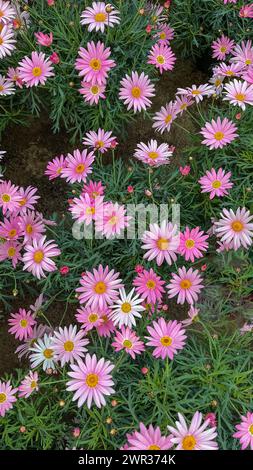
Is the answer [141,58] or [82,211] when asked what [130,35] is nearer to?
[141,58]

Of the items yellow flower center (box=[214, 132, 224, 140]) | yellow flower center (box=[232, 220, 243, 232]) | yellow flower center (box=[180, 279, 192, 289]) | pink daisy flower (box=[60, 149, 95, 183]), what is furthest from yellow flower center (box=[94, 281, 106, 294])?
yellow flower center (box=[214, 132, 224, 140])

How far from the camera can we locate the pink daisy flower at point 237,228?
1.99 m

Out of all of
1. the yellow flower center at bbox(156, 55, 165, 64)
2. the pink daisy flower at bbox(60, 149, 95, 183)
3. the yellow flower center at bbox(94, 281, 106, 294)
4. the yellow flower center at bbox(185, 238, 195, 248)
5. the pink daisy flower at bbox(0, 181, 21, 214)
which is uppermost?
the yellow flower center at bbox(156, 55, 165, 64)

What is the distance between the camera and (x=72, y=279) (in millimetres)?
2143

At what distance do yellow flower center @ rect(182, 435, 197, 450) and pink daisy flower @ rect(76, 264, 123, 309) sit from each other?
22.2 inches

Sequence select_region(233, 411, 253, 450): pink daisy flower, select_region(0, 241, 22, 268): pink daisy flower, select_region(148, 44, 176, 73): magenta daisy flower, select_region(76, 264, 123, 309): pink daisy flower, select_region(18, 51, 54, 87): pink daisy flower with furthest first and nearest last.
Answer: select_region(148, 44, 176, 73): magenta daisy flower, select_region(18, 51, 54, 87): pink daisy flower, select_region(0, 241, 22, 268): pink daisy flower, select_region(76, 264, 123, 309): pink daisy flower, select_region(233, 411, 253, 450): pink daisy flower

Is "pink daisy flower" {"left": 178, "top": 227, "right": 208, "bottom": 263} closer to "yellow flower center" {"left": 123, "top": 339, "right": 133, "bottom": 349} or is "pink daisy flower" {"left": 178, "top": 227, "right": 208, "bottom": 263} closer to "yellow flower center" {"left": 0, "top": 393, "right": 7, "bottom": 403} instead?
"yellow flower center" {"left": 123, "top": 339, "right": 133, "bottom": 349}

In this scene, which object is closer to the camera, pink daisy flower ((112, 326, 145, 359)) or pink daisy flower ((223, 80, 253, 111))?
pink daisy flower ((112, 326, 145, 359))

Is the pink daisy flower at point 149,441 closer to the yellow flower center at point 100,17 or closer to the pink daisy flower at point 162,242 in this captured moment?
the pink daisy flower at point 162,242

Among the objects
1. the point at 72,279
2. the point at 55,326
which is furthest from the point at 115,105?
the point at 55,326

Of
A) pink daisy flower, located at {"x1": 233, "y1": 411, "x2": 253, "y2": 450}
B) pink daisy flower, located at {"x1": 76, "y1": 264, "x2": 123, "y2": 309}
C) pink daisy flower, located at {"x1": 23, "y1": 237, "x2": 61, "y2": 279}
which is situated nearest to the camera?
pink daisy flower, located at {"x1": 233, "y1": 411, "x2": 253, "y2": 450}

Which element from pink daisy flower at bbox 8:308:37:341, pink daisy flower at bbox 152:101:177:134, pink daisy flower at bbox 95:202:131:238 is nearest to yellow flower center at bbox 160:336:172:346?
pink daisy flower at bbox 95:202:131:238

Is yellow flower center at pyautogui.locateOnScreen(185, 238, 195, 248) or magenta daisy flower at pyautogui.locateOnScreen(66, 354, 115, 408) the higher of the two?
yellow flower center at pyautogui.locateOnScreen(185, 238, 195, 248)

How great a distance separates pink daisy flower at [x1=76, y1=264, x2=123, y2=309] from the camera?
6.31 ft
